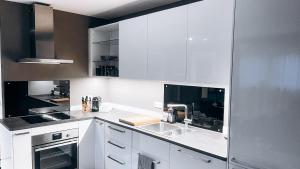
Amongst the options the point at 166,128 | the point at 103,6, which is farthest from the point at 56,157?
the point at 103,6

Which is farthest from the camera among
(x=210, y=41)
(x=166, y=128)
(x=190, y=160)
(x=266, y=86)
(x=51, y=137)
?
(x=51, y=137)

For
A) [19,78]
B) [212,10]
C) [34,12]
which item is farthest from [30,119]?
[212,10]

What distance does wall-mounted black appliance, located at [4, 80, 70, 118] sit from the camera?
276 centimetres

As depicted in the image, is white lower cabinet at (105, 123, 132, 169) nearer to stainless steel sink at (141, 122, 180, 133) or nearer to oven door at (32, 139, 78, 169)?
stainless steel sink at (141, 122, 180, 133)

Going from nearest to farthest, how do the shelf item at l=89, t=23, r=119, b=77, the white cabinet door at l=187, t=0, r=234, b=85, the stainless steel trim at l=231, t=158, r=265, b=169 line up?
the stainless steel trim at l=231, t=158, r=265, b=169, the white cabinet door at l=187, t=0, r=234, b=85, the shelf item at l=89, t=23, r=119, b=77

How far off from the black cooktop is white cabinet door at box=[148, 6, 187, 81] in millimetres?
1349

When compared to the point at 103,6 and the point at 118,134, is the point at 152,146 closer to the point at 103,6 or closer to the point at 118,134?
the point at 118,134

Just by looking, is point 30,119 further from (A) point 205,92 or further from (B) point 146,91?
(A) point 205,92

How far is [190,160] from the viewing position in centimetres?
183

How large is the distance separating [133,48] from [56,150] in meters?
1.61

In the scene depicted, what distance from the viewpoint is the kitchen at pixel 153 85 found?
1331 mm

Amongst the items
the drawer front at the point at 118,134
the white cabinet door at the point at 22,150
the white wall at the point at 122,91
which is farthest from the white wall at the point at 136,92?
the white cabinet door at the point at 22,150

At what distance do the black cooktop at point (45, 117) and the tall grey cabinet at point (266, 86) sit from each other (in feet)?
7.33

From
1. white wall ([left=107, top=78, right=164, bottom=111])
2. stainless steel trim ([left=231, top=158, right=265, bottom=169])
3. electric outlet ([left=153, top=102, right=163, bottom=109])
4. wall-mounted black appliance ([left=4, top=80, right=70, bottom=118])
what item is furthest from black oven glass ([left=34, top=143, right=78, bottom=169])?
stainless steel trim ([left=231, top=158, right=265, bottom=169])
